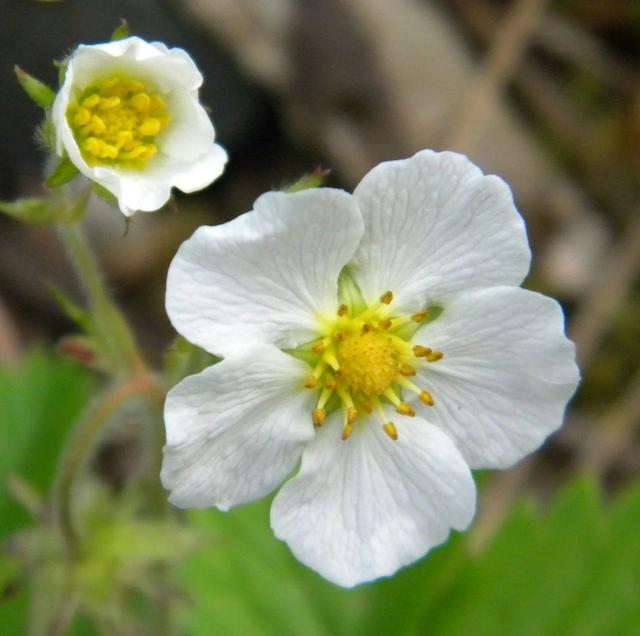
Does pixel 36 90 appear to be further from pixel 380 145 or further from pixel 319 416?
pixel 380 145

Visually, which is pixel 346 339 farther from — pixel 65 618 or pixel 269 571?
pixel 269 571

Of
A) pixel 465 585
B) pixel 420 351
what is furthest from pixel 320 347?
pixel 465 585

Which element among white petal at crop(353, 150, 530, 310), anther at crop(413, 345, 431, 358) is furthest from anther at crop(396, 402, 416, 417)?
white petal at crop(353, 150, 530, 310)

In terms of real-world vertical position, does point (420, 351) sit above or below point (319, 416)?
above

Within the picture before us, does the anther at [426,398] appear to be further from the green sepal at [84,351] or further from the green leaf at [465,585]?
the green leaf at [465,585]

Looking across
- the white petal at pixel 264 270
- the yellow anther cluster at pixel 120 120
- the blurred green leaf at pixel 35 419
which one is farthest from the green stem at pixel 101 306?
the blurred green leaf at pixel 35 419

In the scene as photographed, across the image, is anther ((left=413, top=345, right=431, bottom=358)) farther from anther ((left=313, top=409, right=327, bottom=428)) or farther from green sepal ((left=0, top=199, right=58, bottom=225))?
green sepal ((left=0, top=199, right=58, bottom=225))

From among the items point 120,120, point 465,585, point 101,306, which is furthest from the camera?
point 465,585
